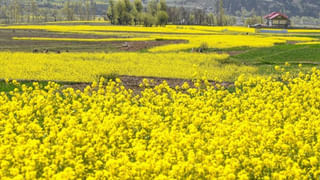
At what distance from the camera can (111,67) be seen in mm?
30594

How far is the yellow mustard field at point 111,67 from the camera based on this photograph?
89.6 ft

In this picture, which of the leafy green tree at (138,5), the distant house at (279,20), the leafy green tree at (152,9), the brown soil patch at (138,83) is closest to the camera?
the brown soil patch at (138,83)

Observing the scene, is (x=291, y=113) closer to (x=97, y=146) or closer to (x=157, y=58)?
(x=97, y=146)

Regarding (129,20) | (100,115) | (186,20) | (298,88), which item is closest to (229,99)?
(298,88)

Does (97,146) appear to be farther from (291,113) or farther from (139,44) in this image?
(139,44)

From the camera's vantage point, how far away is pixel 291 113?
15.4m

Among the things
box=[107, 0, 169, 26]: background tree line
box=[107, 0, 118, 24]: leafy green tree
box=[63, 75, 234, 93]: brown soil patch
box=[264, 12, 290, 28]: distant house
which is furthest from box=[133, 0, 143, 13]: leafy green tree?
box=[63, 75, 234, 93]: brown soil patch

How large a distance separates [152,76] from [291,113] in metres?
13.6

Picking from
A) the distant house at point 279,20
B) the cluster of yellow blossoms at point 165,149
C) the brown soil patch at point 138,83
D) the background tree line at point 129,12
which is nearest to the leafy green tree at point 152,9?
the background tree line at point 129,12

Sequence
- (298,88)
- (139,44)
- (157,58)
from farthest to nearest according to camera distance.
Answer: (139,44) < (157,58) < (298,88)

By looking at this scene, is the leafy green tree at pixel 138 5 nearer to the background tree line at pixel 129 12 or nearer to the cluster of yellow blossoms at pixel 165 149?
the background tree line at pixel 129 12

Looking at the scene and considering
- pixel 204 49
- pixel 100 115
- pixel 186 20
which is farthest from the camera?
pixel 186 20

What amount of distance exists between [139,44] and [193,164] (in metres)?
43.9

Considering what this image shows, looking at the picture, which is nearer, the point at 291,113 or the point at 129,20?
the point at 291,113
